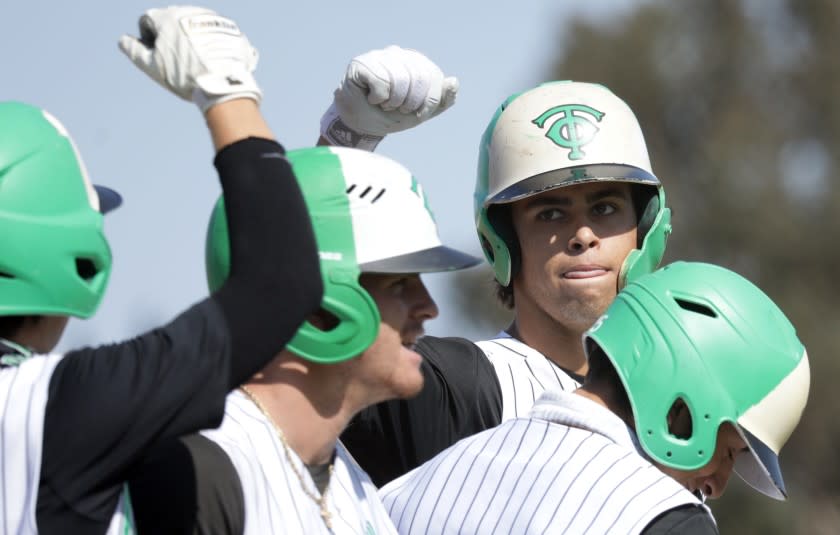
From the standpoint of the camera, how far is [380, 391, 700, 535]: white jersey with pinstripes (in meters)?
3.64

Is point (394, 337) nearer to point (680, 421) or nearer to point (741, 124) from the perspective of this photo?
point (680, 421)

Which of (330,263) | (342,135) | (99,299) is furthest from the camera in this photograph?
(342,135)

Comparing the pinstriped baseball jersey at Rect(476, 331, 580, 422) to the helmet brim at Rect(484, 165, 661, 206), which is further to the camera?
the helmet brim at Rect(484, 165, 661, 206)

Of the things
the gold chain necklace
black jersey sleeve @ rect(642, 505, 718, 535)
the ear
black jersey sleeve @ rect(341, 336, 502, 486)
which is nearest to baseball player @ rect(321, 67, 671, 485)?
black jersey sleeve @ rect(341, 336, 502, 486)

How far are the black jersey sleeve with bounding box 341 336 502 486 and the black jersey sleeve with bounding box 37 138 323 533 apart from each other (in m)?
1.88

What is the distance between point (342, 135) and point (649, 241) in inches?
47.7

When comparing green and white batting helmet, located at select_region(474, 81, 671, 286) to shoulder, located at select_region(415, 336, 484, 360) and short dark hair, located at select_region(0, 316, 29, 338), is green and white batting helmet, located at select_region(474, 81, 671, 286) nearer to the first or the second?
shoulder, located at select_region(415, 336, 484, 360)

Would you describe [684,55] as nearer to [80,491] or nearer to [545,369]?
[545,369]

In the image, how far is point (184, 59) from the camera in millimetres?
3279

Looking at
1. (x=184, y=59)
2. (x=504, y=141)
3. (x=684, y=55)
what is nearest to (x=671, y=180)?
(x=684, y=55)

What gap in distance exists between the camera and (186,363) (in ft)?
9.58

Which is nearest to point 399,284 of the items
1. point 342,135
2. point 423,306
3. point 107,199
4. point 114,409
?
point 423,306

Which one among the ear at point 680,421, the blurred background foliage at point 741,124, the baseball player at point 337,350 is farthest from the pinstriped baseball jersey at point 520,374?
the blurred background foliage at point 741,124

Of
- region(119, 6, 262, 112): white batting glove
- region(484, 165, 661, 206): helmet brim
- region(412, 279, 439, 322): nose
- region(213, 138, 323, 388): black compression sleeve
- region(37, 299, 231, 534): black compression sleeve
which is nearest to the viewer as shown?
region(37, 299, 231, 534): black compression sleeve
